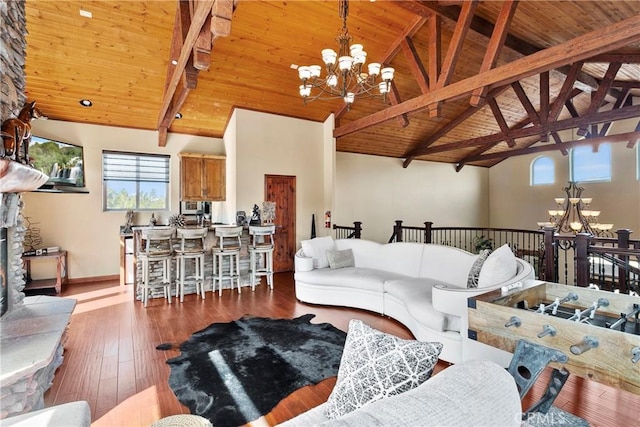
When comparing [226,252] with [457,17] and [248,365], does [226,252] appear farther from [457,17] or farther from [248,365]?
[457,17]

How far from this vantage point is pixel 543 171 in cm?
984

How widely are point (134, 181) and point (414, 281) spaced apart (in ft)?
19.5

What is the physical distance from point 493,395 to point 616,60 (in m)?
7.05

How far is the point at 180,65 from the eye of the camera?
3.96 metres

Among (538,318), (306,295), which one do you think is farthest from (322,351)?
(538,318)

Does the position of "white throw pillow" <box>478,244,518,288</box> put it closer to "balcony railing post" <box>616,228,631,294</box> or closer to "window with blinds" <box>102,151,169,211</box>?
"balcony railing post" <box>616,228,631,294</box>

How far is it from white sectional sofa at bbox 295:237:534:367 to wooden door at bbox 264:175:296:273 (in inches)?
76.8

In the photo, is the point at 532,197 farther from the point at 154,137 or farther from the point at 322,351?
the point at 154,137

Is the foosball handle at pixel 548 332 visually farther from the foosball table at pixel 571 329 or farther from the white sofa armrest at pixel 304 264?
the white sofa armrest at pixel 304 264

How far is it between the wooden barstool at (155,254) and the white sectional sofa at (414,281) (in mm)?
1979

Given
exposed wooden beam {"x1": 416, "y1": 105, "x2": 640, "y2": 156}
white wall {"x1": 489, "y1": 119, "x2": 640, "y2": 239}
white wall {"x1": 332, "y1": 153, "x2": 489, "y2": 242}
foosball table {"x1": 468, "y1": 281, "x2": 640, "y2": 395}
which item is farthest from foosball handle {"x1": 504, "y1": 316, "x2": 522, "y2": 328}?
white wall {"x1": 489, "y1": 119, "x2": 640, "y2": 239}

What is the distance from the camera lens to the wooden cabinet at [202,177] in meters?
6.51

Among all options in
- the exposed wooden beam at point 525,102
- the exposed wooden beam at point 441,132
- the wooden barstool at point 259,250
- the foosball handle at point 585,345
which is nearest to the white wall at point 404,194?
the exposed wooden beam at point 441,132

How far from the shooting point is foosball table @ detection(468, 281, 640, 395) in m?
1.25
